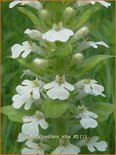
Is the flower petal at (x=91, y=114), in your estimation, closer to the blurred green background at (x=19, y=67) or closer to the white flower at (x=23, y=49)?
the white flower at (x=23, y=49)

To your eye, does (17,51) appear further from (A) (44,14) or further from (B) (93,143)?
(B) (93,143)

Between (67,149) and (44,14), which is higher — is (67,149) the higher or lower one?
the lower one

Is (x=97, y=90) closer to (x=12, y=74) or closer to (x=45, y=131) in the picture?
(x=45, y=131)

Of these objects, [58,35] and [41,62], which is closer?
[58,35]

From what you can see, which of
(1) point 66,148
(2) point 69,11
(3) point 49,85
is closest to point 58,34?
(2) point 69,11

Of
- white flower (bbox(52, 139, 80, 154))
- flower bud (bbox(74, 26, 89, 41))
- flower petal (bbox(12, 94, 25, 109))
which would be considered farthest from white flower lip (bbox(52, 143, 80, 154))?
flower bud (bbox(74, 26, 89, 41))
